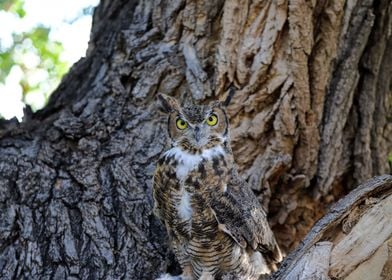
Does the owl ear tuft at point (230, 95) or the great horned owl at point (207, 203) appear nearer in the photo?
the great horned owl at point (207, 203)

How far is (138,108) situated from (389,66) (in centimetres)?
134

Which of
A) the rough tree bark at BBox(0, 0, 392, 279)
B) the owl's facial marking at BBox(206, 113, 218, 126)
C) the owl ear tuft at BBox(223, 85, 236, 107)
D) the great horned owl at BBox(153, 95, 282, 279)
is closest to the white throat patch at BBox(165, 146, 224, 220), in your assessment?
the great horned owl at BBox(153, 95, 282, 279)

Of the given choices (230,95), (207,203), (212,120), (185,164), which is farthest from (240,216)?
(230,95)

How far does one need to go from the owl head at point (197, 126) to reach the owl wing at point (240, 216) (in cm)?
20

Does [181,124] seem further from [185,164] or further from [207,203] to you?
[207,203]

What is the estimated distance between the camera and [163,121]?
3197 millimetres

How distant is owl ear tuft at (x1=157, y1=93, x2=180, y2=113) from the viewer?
9.25 feet

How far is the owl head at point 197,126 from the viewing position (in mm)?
2730

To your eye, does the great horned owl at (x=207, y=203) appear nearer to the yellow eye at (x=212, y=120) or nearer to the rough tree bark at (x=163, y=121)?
the yellow eye at (x=212, y=120)

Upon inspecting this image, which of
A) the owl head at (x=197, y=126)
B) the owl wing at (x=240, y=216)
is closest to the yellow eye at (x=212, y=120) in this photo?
the owl head at (x=197, y=126)

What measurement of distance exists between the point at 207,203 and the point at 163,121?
67 centimetres

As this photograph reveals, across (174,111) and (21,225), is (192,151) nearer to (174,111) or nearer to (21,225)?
(174,111)

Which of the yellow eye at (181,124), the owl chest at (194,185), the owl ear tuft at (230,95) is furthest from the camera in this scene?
the owl ear tuft at (230,95)

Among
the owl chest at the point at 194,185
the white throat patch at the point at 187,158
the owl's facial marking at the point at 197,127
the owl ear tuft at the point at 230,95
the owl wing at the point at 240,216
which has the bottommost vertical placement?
the owl wing at the point at 240,216
